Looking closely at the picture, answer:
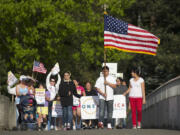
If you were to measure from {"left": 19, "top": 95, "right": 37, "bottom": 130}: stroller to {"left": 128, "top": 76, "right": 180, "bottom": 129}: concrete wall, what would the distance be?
150 inches

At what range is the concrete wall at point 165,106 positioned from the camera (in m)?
17.9

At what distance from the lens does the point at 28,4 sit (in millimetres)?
37531

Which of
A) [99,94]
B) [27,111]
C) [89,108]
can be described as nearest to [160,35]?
[89,108]

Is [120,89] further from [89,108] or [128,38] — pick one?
[128,38]

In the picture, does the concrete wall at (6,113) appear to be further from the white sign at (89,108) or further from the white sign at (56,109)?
the white sign at (89,108)

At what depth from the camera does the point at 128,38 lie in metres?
21.0

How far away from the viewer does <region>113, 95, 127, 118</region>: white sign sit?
21781mm

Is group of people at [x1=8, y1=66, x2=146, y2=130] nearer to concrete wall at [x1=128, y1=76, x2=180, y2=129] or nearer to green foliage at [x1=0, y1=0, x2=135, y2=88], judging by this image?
concrete wall at [x1=128, y1=76, x2=180, y2=129]

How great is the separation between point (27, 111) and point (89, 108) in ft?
8.16

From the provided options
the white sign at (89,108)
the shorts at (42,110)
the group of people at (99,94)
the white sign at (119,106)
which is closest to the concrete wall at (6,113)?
the group of people at (99,94)

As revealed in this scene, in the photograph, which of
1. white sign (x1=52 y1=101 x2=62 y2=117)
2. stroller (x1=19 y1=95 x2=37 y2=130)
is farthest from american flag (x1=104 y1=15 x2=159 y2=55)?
white sign (x1=52 y1=101 x2=62 y2=117)

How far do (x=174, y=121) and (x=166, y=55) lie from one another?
3680cm

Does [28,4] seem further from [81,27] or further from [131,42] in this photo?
[131,42]

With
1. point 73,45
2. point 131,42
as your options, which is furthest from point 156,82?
point 131,42
